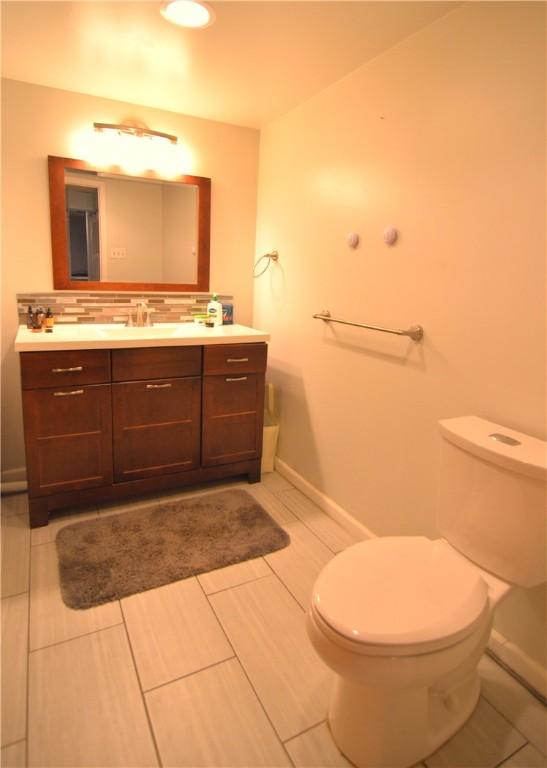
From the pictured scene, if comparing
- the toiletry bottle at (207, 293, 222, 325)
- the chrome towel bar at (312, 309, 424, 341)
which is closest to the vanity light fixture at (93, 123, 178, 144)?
the toiletry bottle at (207, 293, 222, 325)

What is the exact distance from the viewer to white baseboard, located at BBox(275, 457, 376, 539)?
217cm

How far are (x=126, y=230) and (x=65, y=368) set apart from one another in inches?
36.1

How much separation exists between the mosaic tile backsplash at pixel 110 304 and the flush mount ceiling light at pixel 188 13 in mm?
1354

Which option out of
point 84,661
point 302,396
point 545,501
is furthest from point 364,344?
point 84,661

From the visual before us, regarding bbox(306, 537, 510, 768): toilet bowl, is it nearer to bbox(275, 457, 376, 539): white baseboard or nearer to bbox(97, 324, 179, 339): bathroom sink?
bbox(275, 457, 376, 539): white baseboard

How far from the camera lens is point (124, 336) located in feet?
7.41

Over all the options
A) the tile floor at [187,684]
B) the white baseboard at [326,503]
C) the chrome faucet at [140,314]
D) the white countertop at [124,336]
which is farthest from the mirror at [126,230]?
the tile floor at [187,684]

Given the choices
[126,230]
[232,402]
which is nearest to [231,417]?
[232,402]

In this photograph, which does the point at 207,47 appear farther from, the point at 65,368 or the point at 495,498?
the point at 495,498

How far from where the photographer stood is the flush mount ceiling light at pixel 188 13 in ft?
4.99

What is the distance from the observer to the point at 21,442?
2543mm

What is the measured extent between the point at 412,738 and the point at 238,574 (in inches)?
34.6

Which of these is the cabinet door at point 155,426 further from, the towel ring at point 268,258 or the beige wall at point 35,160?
the towel ring at point 268,258

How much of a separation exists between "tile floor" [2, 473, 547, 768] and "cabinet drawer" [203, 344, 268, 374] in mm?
972
